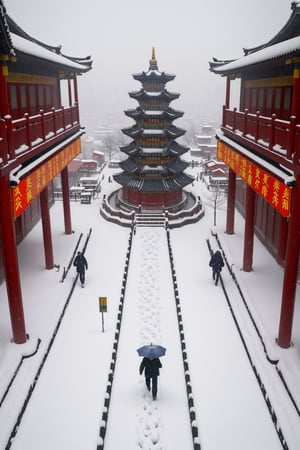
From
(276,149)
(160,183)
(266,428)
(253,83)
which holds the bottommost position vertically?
(266,428)

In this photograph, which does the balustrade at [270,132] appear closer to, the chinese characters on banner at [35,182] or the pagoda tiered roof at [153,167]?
the chinese characters on banner at [35,182]

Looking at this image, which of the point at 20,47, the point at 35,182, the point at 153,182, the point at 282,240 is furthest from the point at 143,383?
the point at 153,182

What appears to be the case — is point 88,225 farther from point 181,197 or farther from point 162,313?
point 162,313

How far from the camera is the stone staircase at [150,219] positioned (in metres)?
Result: 22.4

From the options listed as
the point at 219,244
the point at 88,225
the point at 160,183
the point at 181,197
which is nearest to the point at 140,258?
the point at 219,244

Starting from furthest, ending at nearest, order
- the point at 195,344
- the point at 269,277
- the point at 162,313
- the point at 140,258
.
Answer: the point at 140,258 < the point at 269,277 < the point at 162,313 < the point at 195,344

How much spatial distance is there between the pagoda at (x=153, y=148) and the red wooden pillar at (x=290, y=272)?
1416cm

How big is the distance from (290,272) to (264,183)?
3.28 metres

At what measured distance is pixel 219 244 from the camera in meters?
19.0

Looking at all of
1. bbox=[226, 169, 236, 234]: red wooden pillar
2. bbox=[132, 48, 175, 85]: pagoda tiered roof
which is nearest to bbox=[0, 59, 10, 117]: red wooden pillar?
bbox=[226, 169, 236, 234]: red wooden pillar

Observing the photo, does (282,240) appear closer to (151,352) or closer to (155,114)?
(151,352)

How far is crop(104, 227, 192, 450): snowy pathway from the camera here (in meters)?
8.31

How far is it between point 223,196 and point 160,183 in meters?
6.36

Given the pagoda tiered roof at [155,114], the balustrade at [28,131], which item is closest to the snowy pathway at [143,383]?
the balustrade at [28,131]
